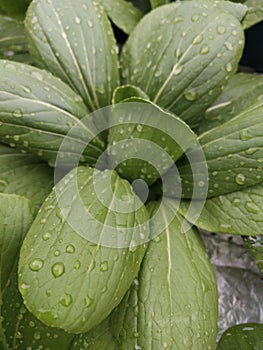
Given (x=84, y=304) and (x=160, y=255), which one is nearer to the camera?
(x=84, y=304)

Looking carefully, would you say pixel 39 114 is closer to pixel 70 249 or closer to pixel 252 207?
pixel 70 249

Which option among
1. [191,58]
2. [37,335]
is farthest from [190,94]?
[37,335]

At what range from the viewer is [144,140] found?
72cm

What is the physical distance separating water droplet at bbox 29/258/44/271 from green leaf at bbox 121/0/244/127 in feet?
1.03

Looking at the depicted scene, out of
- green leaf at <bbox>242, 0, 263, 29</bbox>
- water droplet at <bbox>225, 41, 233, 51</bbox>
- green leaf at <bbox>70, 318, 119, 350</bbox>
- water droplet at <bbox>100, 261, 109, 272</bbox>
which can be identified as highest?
water droplet at <bbox>225, 41, 233, 51</bbox>

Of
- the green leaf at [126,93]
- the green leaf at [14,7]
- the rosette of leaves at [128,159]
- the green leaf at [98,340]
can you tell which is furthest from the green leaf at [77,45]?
the green leaf at [98,340]

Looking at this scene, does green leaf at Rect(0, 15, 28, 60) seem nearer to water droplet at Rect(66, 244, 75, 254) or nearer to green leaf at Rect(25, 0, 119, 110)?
green leaf at Rect(25, 0, 119, 110)

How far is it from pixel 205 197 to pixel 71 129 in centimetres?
22

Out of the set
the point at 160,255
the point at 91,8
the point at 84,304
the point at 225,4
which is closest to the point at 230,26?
the point at 225,4

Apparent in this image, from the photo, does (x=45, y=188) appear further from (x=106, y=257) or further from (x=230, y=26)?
(x=230, y=26)

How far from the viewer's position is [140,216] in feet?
2.33

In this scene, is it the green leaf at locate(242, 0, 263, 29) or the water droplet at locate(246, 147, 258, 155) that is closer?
the water droplet at locate(246, 147, 258, 155)

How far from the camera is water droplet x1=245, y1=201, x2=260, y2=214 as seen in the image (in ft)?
2.39

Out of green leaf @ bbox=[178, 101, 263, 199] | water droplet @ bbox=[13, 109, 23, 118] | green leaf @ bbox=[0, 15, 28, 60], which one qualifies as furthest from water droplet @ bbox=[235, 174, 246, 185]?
green leaf @ bbox=[0, 15, 28, 60]
